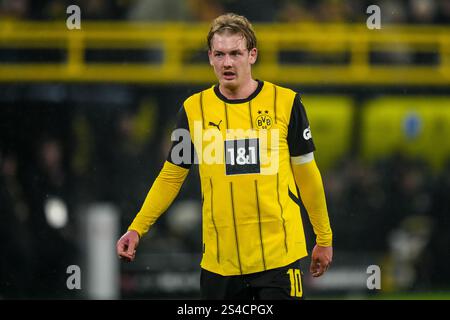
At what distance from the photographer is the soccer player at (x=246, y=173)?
563cm

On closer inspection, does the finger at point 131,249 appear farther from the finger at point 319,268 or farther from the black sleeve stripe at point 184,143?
the finger at point 319,268

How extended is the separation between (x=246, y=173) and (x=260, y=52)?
6.14m

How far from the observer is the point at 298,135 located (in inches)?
224

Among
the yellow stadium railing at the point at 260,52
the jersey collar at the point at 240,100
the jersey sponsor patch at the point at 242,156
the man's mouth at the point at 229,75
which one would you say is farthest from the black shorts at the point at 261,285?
the yellow stadium railing at the point at 260,52

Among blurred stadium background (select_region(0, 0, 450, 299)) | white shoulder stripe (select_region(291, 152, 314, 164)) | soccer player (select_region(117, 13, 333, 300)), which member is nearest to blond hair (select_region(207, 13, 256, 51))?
soccer player (select_region(117, 13, 333, 300))

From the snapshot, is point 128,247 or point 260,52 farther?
point 260,52

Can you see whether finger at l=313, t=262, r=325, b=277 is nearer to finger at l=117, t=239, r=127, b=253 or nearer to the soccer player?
the soccer player

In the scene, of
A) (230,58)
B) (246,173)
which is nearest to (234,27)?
(230,58)

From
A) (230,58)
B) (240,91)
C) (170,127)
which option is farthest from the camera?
(170,127)

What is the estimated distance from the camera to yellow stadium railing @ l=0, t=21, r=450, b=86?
11.2 meters

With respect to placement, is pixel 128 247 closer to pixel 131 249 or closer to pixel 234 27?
pixel 131 249

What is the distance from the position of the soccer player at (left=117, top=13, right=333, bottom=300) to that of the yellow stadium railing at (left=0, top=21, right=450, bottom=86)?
5.12 m

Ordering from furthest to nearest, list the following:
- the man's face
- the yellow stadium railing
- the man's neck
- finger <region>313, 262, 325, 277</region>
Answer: the yellow stadium railing → finger <region>313, 262, 325, 277</region> → the man's neck → the man's face

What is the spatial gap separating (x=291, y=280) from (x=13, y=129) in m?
5.19
